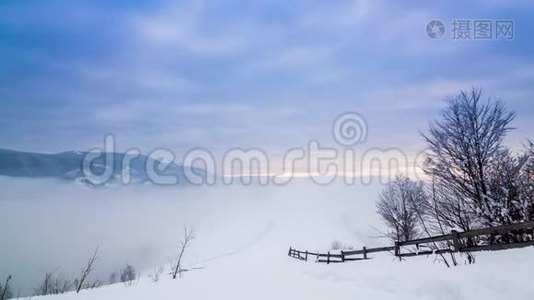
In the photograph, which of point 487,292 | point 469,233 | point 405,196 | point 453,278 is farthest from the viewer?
point 405,196

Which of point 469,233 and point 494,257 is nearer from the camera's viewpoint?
point 494,257

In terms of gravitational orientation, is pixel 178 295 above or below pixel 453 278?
below

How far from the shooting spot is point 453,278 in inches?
315

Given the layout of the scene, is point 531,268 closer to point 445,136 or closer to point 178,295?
point 178,295

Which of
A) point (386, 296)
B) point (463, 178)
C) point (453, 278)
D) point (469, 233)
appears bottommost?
point (386, 296)

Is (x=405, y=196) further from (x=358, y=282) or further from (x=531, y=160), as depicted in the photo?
(x=358, y=282)

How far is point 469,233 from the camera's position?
380 inches

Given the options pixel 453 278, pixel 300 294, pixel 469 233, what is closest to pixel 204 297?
pixel 300 294

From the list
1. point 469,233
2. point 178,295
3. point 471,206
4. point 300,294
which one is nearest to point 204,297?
point 178,295

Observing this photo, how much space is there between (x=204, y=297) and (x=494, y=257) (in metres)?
7.56

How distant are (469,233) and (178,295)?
8.31 metres

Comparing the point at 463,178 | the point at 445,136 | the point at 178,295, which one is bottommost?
the point at 178,295

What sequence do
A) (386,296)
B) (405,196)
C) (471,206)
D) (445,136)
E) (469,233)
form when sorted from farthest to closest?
(405,196) < (445,136) < (471,206) < (469,233) < (386,296)

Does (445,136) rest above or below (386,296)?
above
